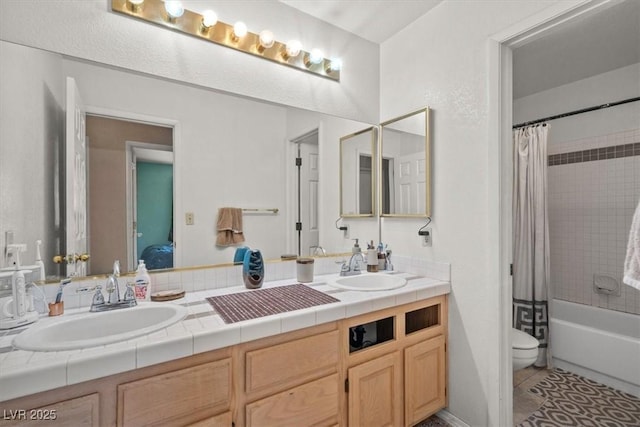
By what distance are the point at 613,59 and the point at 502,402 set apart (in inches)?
101

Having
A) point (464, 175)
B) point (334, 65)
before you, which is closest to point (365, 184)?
point (464, 175)

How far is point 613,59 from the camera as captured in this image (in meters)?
2.24

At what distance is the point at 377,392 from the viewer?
55.3 inches

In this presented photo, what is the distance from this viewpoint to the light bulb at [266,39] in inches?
65.6

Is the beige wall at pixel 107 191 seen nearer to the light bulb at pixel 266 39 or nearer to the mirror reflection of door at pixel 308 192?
the light bulb at pixel 266 39

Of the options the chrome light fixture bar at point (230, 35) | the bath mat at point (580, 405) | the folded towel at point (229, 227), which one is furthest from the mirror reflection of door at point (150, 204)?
the bath mat at point (580, 405)

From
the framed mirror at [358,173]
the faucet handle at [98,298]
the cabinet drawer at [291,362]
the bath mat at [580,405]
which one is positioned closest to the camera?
the cabinet drawer at [291,362]

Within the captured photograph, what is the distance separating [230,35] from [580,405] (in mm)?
3089

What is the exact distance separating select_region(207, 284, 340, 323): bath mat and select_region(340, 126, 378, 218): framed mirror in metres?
0.81

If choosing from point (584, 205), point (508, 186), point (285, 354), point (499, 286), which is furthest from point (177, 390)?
point (584, 205)

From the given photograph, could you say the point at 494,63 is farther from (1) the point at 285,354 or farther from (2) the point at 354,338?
(1) the point at 285,354

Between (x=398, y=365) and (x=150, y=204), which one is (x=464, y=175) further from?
(x=150, y=204)

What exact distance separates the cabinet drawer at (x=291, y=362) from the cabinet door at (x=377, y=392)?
0.16m

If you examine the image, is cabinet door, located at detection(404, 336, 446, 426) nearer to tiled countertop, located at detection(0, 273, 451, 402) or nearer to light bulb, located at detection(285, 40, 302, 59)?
tiled countertop, located at detection(0, 273, 451, 402)
